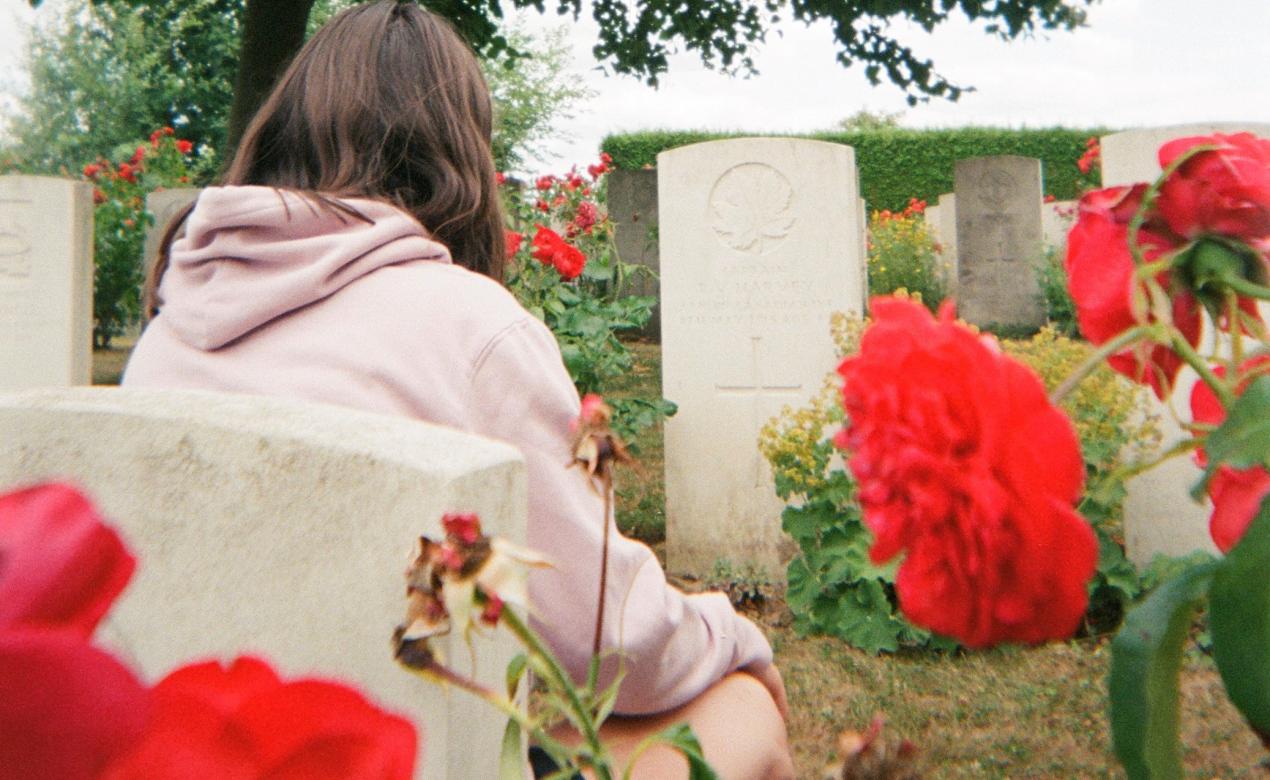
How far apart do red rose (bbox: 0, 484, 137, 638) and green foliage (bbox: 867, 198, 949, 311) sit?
36.2ft

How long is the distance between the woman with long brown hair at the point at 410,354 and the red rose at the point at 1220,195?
0.71m

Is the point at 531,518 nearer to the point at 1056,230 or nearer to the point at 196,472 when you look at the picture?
the point at 196,472

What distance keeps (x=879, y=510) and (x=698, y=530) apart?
167 inches

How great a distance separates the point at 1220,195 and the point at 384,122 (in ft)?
4.15

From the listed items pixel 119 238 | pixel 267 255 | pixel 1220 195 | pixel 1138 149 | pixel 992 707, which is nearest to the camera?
pixel 1220 195

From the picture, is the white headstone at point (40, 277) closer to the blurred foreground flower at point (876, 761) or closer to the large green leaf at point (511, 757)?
the large green leaf at point (511, 757)

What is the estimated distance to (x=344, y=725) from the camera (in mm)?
224

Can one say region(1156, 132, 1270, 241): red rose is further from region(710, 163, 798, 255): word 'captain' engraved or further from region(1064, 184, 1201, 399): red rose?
region(710, 163, 798, 255): word 'captain' engraved

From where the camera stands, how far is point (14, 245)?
4559 mm

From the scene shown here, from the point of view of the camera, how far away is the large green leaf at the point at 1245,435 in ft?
1.07

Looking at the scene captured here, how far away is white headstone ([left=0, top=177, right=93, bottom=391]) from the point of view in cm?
455

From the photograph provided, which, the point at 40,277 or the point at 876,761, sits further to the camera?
the point at 40,277

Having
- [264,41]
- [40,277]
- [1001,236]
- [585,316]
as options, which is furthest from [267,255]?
[1001,236]

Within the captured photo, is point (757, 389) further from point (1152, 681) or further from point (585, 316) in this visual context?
point (1152, 681)
